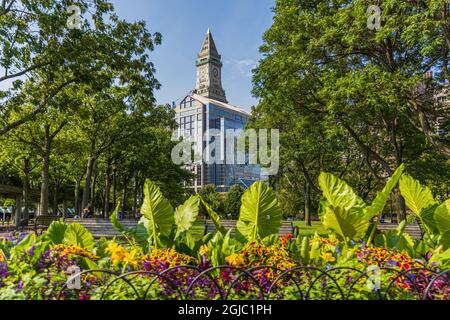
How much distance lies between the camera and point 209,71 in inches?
6905

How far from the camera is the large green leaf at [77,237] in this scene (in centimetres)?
408

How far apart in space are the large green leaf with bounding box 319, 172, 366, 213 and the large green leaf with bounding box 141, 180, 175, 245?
5.45 ft

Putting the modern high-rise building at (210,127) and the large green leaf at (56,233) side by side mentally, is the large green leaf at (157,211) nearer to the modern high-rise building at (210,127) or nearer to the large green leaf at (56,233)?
the large green leaf at (56,233)

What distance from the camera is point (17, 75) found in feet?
38.2

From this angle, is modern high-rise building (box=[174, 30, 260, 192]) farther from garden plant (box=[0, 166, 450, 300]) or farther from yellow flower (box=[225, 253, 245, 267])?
yellow flower (box=[225, 253, 245, 267])

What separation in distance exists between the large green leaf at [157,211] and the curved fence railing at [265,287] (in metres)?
1.15

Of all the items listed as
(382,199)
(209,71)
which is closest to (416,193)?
(382,199)

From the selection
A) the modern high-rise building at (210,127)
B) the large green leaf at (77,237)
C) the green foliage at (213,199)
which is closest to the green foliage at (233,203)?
the green foliage at (213,199)

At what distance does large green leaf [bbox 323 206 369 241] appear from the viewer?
150 inches
